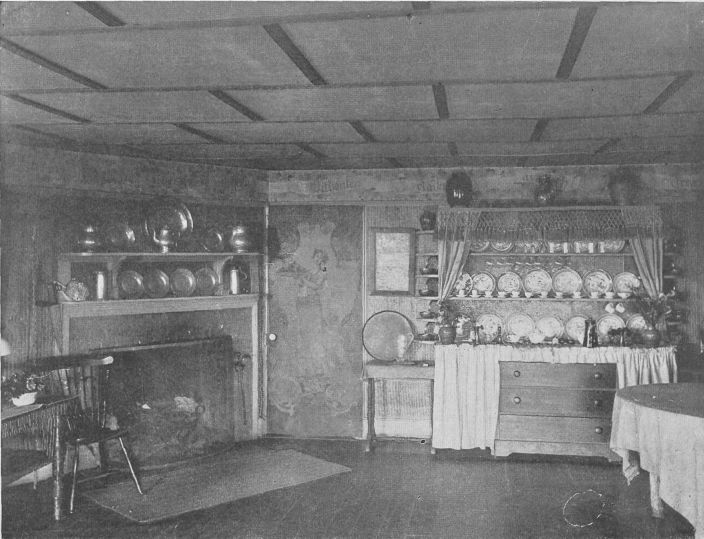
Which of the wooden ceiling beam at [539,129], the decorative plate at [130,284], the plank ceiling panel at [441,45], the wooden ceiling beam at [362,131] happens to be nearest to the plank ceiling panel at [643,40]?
the plank ceiling panel at [441,45]

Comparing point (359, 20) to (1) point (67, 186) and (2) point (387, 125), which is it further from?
(1) point (67, 186)

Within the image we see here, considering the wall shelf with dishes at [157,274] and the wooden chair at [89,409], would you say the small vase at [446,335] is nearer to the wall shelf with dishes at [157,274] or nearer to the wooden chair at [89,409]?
the wall shelf with dishes at [157,274]

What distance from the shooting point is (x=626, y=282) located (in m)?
6.43

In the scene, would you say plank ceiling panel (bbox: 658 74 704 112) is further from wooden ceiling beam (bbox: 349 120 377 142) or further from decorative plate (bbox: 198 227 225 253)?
decorative plate (bbox: 198 227 225 253)

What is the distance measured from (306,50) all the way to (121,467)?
429 cm

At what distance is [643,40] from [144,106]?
2.99 meters

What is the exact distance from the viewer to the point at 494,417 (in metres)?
6.11

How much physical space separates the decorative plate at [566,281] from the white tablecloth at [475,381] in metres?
0.73

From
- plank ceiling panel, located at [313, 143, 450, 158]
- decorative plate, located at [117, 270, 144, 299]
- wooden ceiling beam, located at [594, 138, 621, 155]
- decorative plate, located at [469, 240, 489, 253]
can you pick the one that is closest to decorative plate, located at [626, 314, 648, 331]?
decorative plate, located at [469, 240, 489, 253]

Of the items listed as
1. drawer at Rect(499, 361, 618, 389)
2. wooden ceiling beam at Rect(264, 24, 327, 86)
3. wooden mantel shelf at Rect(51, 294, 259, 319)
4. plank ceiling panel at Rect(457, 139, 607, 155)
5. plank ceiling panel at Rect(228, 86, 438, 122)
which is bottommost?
drawer at Rect(499, 361, 618, 389)

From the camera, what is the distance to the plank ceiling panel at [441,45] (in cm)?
271

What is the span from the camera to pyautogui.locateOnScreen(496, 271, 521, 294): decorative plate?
6.65 meters

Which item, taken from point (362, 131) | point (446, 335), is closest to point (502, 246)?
point (446, 335)

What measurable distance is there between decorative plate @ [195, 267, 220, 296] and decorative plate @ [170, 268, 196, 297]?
0.08 m
